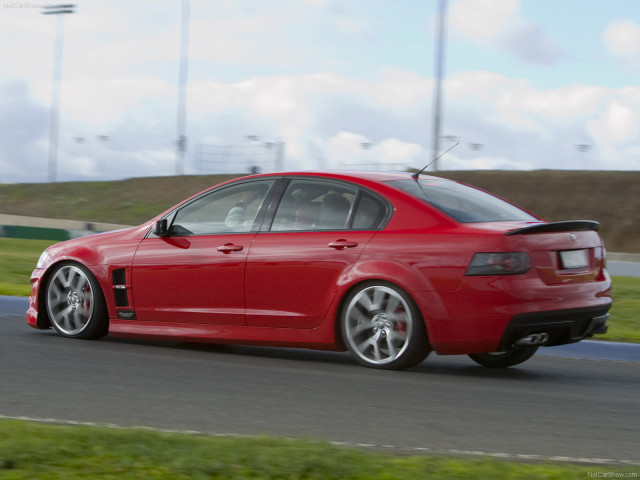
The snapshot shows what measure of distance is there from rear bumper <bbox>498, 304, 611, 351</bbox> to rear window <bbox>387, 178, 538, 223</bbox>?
0.80 m

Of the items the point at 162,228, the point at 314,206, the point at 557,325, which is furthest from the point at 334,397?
the point at 162,228

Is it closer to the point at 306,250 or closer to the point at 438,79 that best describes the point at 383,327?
the point at 306,250

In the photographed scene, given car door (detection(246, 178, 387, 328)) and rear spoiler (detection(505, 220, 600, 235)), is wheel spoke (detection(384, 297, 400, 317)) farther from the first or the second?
rear spoiler (detection(505, 220, 600, 235))

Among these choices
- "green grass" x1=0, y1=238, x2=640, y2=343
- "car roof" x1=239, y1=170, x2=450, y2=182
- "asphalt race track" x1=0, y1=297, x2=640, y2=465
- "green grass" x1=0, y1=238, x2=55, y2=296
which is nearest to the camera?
"asphalt race track" x1=0, y1=297, x2=640, y2=465

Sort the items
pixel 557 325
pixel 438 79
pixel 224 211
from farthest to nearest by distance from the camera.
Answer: pixel 438 79, pixel 224 211, pixel 557 325

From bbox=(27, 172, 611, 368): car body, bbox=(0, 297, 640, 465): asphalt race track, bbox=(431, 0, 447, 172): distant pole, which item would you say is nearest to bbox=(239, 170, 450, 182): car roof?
bbox=(27, 172, 611, 368): car body

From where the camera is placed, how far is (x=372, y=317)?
7.06 meters

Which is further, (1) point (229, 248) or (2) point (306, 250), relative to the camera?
(1) point (229, 248)

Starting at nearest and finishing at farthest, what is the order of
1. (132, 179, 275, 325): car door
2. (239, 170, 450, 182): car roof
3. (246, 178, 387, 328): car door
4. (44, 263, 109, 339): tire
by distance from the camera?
(246, 178, 387, 328): car door
(239, 170, 450, 182): car roof
(132, 179, 275, 325): car door
(44, 263, 109, 339): tire

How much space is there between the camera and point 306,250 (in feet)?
24.0

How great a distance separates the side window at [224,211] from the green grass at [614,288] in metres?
3.91

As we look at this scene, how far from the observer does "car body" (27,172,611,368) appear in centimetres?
671

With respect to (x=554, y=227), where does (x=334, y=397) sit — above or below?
below

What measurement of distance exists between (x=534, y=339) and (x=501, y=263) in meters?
0.58
